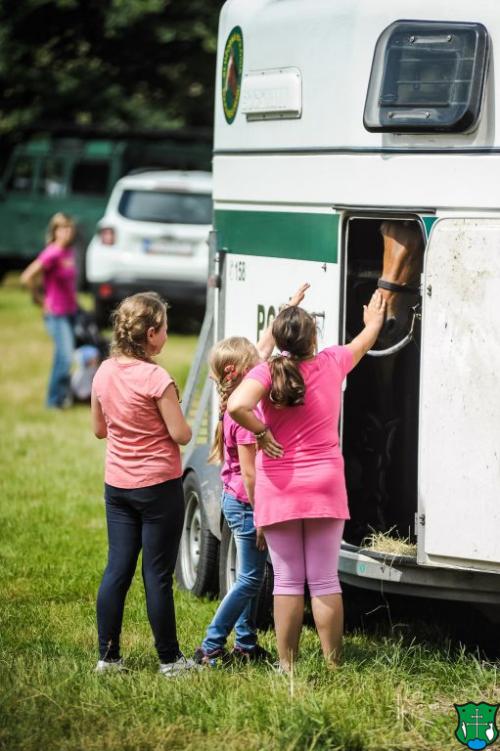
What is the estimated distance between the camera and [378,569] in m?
5.98

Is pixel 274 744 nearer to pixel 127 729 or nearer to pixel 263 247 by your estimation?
pixel 127 729

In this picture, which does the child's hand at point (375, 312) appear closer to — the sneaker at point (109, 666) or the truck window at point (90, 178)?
the sneaker at point (109, 666)

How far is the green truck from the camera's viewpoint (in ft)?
78.1

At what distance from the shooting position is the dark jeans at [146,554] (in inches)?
225

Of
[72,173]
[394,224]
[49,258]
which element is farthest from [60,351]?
[72,173]

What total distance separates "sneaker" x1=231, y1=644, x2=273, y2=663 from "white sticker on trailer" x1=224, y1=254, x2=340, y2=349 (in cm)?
134

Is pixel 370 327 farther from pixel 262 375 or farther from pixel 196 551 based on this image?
pixel 196 551

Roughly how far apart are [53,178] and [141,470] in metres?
19.6

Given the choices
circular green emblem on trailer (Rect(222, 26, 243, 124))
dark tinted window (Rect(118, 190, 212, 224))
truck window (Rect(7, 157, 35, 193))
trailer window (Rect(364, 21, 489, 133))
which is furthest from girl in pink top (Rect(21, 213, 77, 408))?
truck window (Rect(7, 157, 35, 193))

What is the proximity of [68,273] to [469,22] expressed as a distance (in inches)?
322

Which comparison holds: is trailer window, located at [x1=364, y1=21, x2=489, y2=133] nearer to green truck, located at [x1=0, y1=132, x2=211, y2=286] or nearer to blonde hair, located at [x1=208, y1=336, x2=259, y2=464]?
blonde hair, located at [x1=208, y1=336, x2=259, y2=464]

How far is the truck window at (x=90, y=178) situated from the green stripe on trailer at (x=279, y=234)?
1682cm

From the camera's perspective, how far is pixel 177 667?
5.77 metres

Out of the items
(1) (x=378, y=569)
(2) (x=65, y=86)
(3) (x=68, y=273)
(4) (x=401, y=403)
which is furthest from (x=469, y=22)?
(2) (x=65, y=86)
